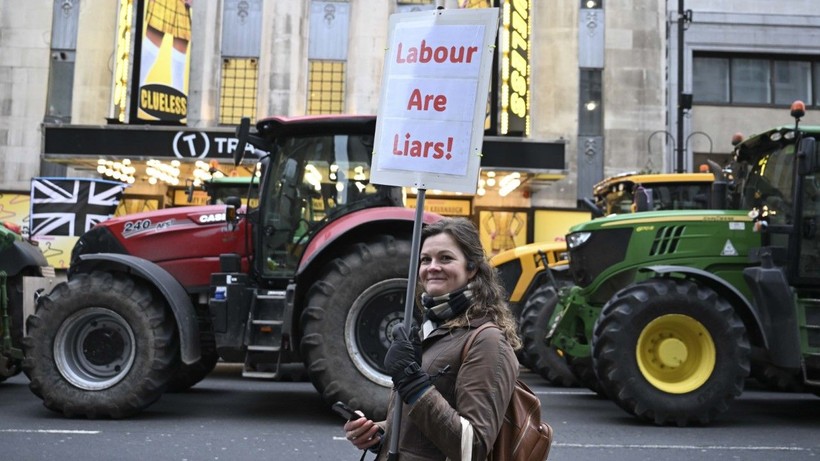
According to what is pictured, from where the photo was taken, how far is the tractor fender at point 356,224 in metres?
8.55

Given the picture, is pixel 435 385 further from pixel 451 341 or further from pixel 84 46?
pixel 84 46

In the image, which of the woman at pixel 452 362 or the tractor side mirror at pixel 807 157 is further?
the tractor side mirror at pixel 807 157

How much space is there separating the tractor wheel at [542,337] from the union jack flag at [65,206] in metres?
8.84

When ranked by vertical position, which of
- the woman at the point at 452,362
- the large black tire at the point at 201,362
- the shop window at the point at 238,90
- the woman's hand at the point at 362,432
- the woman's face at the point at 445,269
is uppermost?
the shop window at the point at 238,90

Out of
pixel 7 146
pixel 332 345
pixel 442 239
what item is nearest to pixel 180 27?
pixel 7 146

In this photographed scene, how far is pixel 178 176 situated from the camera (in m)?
23.3

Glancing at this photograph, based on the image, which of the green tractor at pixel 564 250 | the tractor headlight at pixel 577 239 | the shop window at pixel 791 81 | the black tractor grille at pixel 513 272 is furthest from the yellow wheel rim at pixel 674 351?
the shop window at pixel 791 81

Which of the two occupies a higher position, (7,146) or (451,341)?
(7,146)

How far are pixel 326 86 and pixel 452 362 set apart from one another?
74.9 feet

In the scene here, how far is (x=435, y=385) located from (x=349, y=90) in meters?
22.3

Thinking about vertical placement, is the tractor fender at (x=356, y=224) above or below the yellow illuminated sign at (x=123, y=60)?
below

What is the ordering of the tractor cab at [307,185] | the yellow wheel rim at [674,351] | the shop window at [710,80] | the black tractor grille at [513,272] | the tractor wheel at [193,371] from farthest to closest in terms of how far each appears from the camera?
the shop window at [710,80], the black tractor grille at [513,272], the tractor wheel at [193,371], the tractor cab at [307,185], the yellow wheel rim at [674,351]

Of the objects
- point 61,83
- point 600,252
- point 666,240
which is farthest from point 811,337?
point 61,83

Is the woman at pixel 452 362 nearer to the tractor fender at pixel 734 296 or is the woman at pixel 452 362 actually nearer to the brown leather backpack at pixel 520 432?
the brown leather backpack at pixel 520 432
